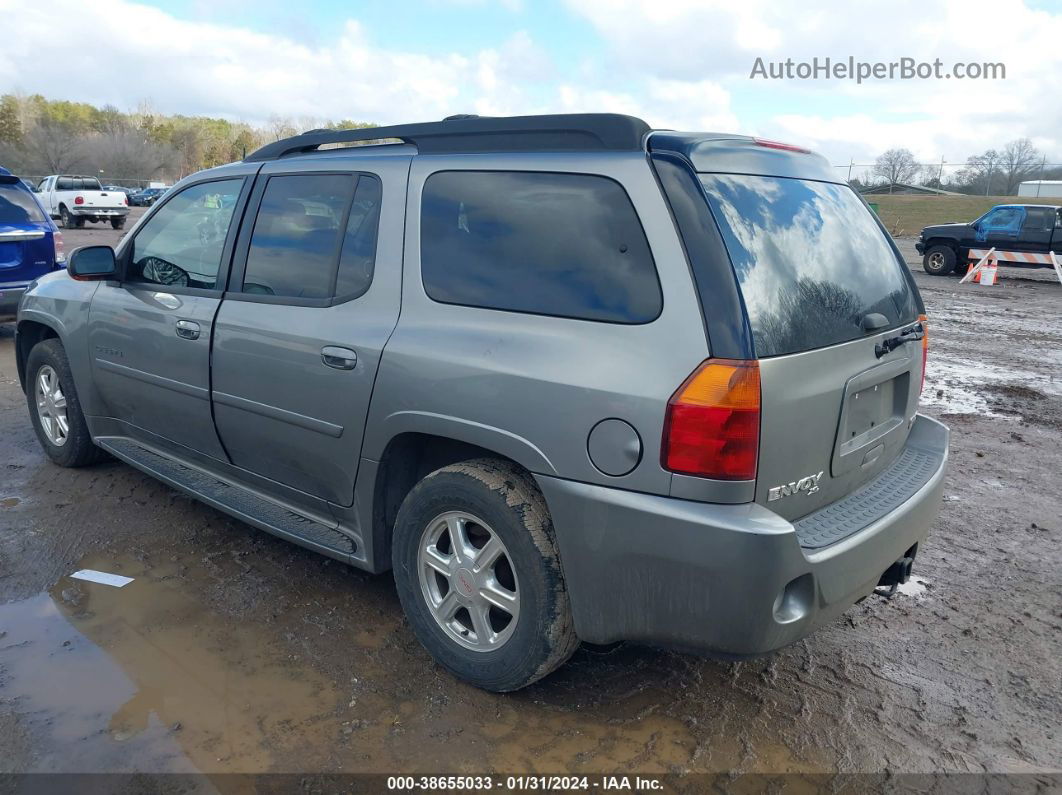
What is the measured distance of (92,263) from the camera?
4.20 meters

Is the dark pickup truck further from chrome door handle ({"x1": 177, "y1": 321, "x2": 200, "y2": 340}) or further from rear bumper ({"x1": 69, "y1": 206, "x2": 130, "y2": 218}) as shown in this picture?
rear bumper ({"x1": 69, "y1": 206, "x2": 130, "y2": 218})

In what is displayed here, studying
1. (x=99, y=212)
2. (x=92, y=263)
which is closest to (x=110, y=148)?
(x=99, y=212)

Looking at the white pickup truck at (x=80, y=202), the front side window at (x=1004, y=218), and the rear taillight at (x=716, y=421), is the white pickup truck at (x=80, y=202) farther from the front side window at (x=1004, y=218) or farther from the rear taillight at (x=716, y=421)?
the rear taillight at (x=716, y=421)

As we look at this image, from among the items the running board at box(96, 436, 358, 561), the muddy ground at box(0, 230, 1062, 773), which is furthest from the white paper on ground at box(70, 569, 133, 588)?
the running board at box(96, 436, 358, 561)

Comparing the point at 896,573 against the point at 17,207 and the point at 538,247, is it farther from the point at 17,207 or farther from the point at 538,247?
the point at 17,207

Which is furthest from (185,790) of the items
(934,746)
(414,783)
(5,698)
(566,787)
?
(934,746)

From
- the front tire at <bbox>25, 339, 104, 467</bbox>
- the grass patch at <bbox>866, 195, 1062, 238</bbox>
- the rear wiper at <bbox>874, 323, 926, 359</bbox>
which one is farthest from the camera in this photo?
the grass patch at <bbox>866, 195, 1062, 238</bbox>

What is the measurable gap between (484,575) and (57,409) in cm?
355

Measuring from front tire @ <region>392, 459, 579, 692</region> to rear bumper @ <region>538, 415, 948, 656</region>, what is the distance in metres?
0.10

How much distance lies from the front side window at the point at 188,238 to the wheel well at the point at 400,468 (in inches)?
54.6

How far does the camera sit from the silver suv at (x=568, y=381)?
93.7 inches

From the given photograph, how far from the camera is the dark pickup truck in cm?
1883

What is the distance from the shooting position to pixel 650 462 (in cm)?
238

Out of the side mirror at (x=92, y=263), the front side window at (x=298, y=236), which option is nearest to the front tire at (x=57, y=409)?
the side mirror at (x=92, y=263)
